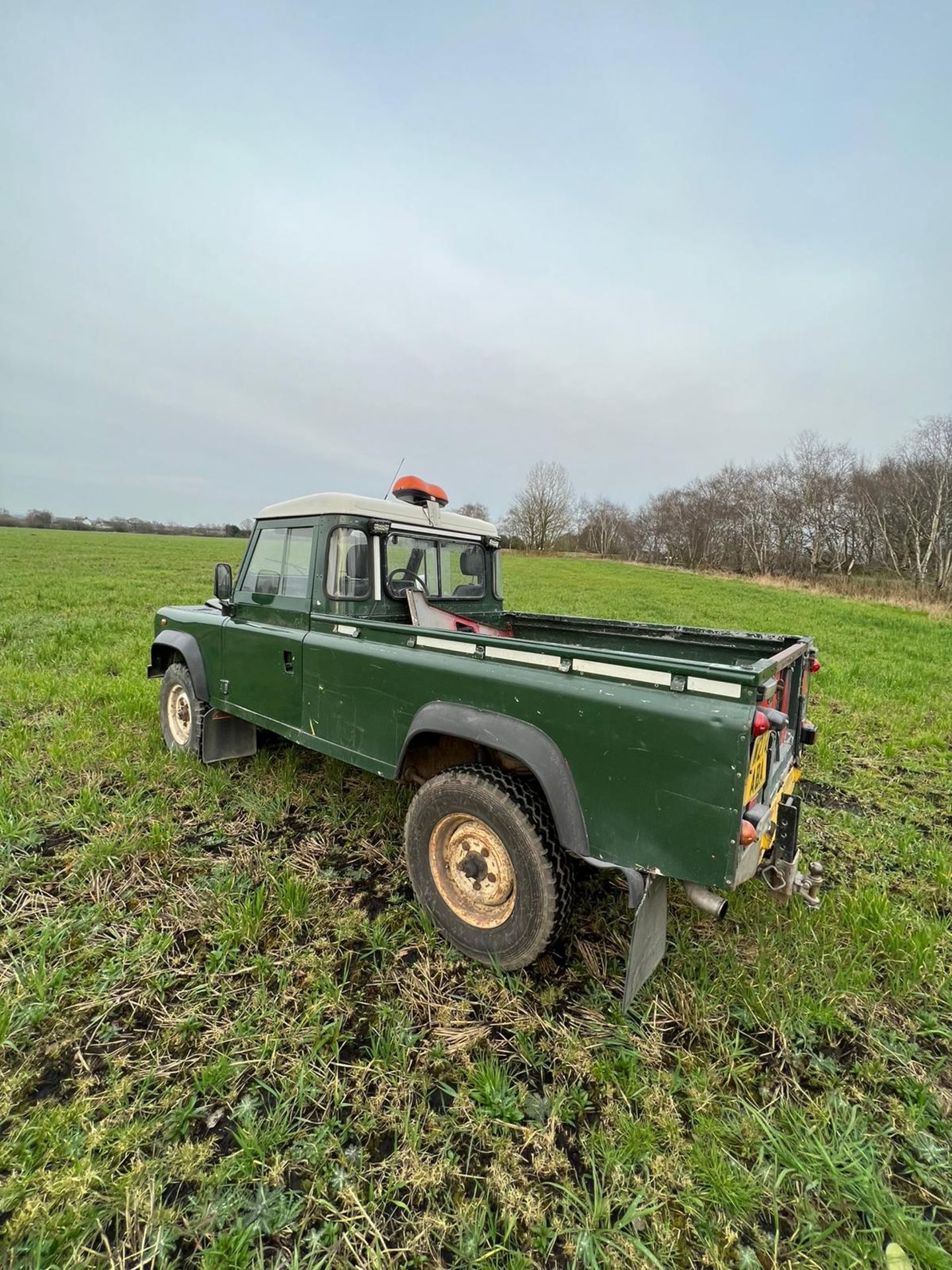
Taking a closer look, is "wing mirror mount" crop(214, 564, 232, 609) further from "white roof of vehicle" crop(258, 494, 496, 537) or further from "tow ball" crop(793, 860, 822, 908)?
"tow ball" crop(793, 860, 822, 908)

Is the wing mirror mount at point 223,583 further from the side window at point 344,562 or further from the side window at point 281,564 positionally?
the side window at point 344,562

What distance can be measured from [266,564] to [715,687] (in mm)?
3048

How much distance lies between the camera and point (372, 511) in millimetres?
3244

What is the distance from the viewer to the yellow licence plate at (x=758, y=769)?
5.98ft

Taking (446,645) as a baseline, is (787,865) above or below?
below

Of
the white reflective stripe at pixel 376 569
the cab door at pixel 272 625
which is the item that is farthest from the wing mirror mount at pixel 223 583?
the white reflective stripe at pixel 376 569

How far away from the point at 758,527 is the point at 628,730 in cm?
5260

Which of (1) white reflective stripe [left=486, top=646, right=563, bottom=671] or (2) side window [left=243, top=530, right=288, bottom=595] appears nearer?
(1) white reflective stripe [left=486, top=646, right=563, bottom=671]

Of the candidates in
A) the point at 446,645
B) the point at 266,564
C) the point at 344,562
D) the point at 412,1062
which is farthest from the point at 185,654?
the point at 412,1062

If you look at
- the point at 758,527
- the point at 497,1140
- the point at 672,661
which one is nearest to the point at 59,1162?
the point at 497,1140

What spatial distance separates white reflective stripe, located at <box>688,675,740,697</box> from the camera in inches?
70.8

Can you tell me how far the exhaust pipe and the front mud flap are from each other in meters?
0.12

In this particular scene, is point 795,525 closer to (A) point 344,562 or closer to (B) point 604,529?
(B) point 604,529

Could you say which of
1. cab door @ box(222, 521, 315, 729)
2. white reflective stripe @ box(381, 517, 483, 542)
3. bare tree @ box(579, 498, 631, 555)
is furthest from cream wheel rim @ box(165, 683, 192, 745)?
bare tree @ box(579, 498, 631, 555)
